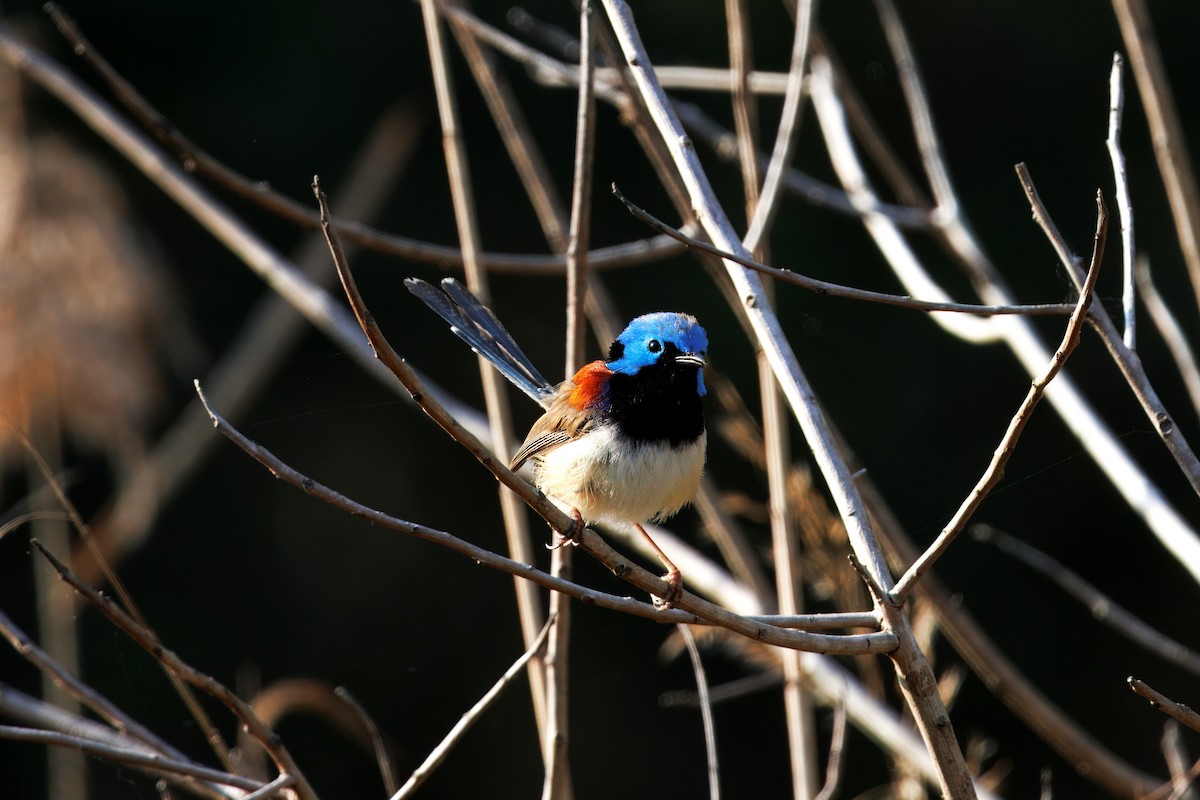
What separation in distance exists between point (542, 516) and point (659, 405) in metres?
1.11

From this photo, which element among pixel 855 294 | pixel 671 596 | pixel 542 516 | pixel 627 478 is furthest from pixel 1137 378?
pixel 627 478

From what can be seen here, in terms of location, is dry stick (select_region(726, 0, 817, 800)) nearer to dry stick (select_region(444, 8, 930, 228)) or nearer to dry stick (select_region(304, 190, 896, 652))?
dry stick (select_region(444, 8, 930, 228))

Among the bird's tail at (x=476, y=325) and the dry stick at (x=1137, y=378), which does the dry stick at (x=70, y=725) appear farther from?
the dry stick at (x=1137, y=378)

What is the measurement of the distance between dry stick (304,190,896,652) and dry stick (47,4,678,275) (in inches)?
40.5

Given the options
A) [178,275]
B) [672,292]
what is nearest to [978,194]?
[672,292]

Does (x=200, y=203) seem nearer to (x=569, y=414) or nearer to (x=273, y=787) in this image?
(x=569, y=414)

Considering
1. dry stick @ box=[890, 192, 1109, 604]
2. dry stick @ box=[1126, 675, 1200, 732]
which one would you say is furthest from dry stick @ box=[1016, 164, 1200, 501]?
dry stick @ box=[1126, 675, 1200, 732]

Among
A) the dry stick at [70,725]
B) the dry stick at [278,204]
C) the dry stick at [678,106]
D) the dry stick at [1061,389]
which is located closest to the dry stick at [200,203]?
the dry stick at [278,204]

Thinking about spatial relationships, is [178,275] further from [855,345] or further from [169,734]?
[855,345]

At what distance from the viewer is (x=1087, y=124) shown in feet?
28.6

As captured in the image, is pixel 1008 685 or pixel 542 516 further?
pixel 1008 685

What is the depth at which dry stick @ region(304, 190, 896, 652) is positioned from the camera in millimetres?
1388

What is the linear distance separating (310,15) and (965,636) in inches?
277

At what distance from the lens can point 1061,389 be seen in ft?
8.85
